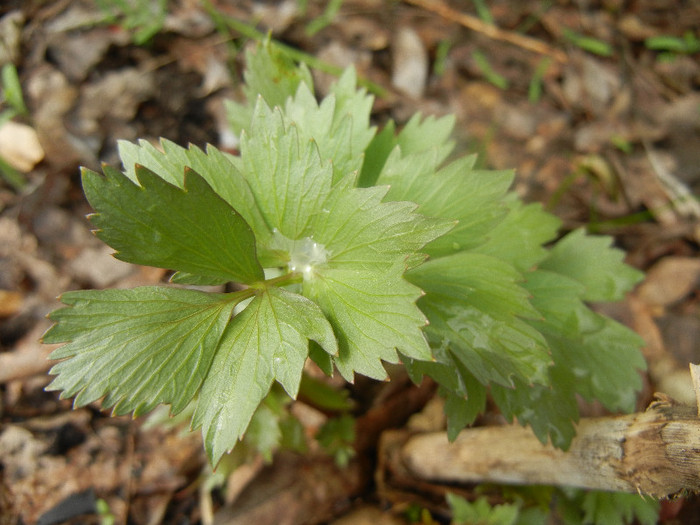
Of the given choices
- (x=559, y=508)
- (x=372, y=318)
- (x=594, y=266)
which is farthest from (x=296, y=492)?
(x=594, y=266)

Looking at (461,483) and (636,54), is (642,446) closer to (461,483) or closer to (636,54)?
(461,483)

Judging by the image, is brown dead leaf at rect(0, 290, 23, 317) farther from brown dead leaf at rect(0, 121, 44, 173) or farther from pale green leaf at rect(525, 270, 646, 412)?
pale green leaf at rect(525, 270, 646, 412)

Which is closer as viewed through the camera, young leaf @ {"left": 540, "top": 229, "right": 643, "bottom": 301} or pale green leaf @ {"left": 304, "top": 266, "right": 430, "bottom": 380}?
pale green leaf @ {"left": 304, "top": 266, "right": 430, "bottom": 380}

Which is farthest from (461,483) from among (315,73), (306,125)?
(315,73)

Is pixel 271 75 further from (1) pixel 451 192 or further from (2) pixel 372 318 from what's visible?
(2) pixel 372 318

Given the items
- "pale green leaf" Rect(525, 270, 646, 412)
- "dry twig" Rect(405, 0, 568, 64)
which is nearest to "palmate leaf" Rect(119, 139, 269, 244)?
"pale green leaf" Rect(525, 270, 646, 412)

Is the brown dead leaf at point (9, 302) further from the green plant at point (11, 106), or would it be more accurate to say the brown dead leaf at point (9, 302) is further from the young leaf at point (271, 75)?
the young leaf at point (271, 75)
